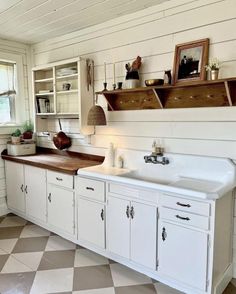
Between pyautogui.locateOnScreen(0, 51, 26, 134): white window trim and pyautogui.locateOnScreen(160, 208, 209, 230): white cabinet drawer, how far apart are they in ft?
8.45

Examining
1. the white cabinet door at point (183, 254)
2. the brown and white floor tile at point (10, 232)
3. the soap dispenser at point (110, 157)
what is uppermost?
the soap dispenser at point (110, 157)

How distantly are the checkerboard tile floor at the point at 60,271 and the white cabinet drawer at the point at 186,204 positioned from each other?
2.31 ft

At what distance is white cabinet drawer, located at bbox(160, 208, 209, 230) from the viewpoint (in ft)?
6.22

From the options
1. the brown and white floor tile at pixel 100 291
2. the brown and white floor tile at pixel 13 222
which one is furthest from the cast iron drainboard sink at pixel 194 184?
the brown and white floor tile at pixel 13 222

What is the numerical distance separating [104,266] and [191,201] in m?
1.10

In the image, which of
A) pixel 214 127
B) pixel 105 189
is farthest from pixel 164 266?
pixel 214 127

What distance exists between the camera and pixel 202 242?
1.91 m

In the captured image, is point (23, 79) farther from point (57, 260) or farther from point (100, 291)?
point (100, 291)

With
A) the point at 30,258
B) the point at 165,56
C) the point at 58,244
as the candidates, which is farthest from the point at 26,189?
the point at 165,56

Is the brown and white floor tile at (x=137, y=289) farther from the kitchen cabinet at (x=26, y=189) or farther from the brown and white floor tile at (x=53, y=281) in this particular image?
the kitchen cabinet at (x=26, y=189)

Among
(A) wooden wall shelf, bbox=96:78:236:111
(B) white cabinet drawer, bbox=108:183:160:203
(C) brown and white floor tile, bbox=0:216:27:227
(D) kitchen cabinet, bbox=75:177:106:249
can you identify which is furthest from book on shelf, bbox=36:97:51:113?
(B) white cabinet drawer, bbox=108:183:160:203

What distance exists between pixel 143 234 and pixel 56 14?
Result: 230cm

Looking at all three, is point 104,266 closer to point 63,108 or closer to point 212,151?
point 212,151

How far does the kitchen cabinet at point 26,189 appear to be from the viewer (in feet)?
10.4
